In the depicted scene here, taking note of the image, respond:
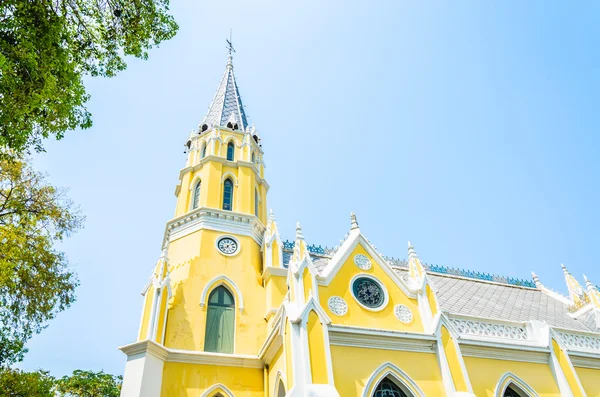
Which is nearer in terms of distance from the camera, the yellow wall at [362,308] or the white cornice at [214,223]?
the yellow wall at [362,308]

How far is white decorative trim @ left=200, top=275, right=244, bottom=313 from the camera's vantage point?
1527cm

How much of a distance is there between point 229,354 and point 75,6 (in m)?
10.7

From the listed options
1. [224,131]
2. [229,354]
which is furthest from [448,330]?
[224,131]

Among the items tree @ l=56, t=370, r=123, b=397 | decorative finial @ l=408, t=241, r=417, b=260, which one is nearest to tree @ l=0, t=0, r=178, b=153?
decorative finial @ l=408, t=241, r=417, b=260

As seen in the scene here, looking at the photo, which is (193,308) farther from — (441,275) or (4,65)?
(441,275)

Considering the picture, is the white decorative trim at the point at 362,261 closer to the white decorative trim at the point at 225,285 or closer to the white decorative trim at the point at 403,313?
the white decorative trim at the point at 403,313

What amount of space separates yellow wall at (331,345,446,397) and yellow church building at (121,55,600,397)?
0.10ft

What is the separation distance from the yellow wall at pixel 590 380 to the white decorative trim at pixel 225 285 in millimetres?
11413

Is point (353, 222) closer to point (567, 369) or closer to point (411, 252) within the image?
point (411, 252)

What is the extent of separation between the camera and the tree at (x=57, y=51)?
6734 mm

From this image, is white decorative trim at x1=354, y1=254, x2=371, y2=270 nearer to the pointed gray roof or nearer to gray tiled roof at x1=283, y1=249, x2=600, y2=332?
gray tiled roof at x1=283, y1=249, x2=600, y2=332

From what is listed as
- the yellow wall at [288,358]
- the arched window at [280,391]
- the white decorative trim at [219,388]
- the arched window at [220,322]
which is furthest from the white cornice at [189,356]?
the yellow wall at [288,358]

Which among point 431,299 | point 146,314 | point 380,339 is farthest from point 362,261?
point 146,314

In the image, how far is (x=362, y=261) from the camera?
14.2 m
